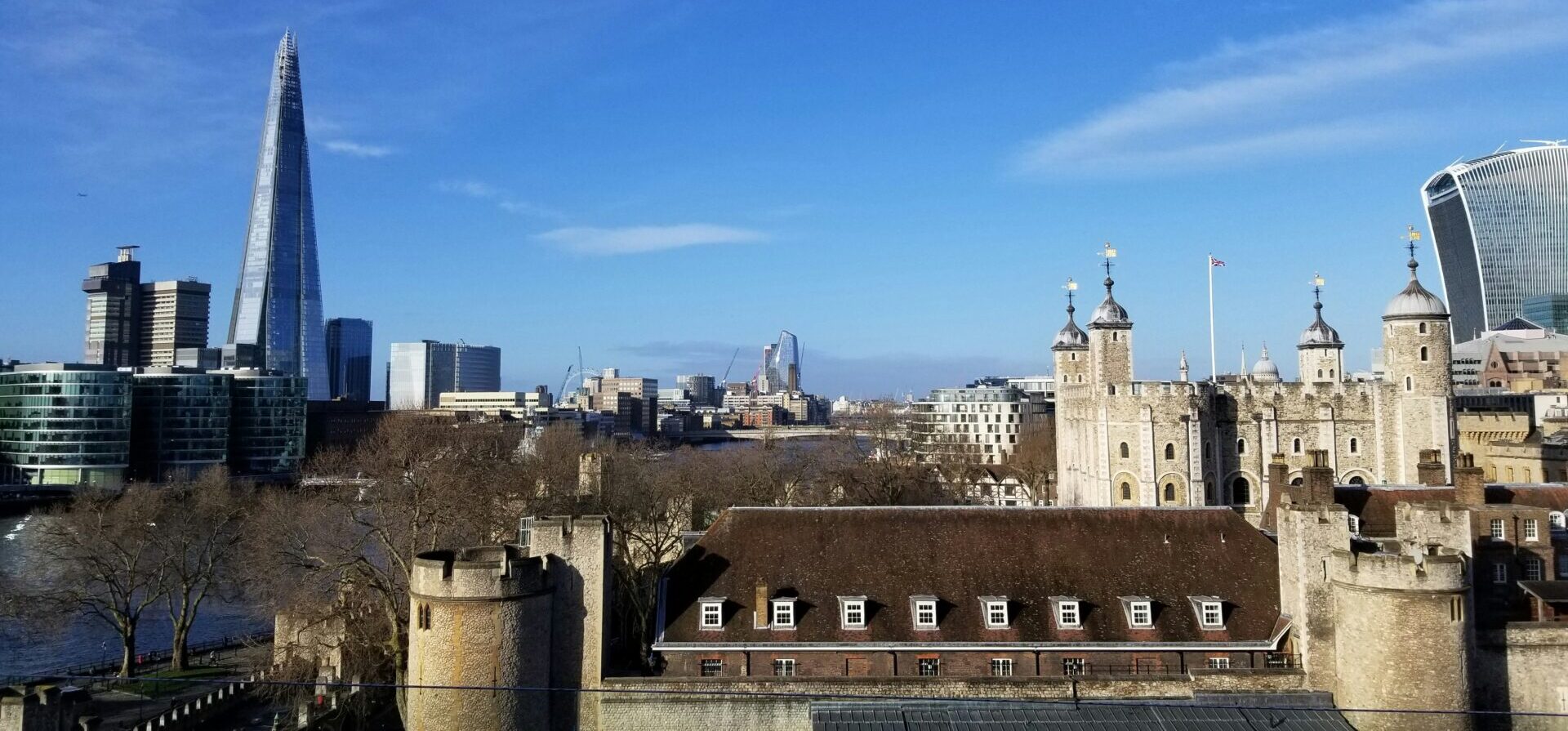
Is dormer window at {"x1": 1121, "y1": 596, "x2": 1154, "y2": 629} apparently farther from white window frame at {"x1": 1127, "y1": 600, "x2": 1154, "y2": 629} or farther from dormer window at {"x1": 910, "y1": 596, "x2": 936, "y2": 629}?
dormer window at {"x1": 910, "y1": 596, "x2": 936, "y2": 629}

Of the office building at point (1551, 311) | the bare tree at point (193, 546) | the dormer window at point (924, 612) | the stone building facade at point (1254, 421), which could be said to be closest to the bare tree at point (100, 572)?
the bare tree at point (193, 546)

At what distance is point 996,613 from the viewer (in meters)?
30.6

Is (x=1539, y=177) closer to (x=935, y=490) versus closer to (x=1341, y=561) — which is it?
(x=935, y=490)

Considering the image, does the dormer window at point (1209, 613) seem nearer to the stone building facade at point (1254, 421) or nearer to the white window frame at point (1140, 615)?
the white window frame at point (1140, 615)

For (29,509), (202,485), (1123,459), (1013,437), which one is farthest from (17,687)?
(1013,437)

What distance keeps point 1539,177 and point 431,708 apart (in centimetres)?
23599

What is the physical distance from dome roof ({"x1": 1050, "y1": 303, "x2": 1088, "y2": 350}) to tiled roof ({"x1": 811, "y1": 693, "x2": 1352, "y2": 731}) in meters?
50.2

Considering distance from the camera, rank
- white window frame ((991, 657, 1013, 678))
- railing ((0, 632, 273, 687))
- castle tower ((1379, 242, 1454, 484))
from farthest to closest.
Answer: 1. castle tower ((1379, 242, 1454, 484))
2. railing ((0, 632, 273, 687))
3. white window frame ((991, 657, 1013, 678))

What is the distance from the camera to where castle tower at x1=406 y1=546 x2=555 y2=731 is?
1128 inches

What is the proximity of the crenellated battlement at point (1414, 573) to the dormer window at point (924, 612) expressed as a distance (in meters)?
12.0

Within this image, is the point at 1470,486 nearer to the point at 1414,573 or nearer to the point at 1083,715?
the point at 1414,573

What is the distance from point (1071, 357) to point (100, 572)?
62767mm

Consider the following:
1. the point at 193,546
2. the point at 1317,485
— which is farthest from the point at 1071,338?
the point at 193,546

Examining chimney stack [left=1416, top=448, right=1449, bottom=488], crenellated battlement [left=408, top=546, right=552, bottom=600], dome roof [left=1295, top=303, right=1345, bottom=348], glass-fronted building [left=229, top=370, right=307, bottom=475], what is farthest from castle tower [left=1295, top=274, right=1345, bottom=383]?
glass-fronted building [left=229, top=370, right=307, bottom=475]
